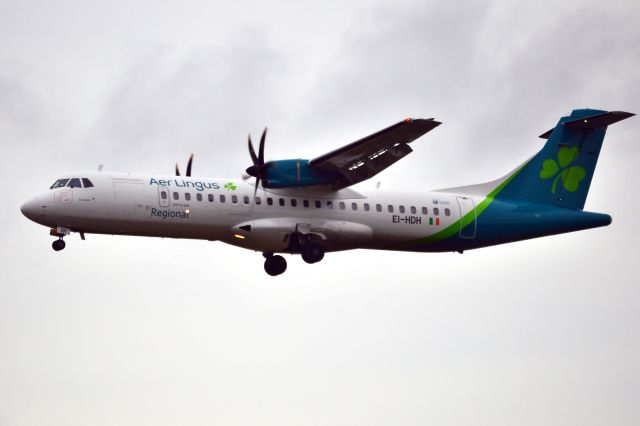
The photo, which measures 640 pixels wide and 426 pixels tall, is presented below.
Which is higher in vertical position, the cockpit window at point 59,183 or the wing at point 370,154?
the wing at point 370,154

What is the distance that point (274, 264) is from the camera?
115 feet

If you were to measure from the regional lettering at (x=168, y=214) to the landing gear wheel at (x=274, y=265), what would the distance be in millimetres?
3840

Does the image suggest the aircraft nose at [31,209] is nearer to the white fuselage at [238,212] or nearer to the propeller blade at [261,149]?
the white fuselage at [238,212]

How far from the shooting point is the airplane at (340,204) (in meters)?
31.5

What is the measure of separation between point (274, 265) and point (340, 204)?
2835 mm

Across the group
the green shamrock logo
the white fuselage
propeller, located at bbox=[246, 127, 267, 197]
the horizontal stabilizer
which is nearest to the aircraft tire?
the white fuselage

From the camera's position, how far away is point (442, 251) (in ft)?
116

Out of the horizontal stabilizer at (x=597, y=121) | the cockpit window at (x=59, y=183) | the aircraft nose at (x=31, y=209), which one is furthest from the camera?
the horizontal stabilizer at (x=597, y=121)

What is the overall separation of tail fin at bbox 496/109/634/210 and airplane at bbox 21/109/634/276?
31 mm

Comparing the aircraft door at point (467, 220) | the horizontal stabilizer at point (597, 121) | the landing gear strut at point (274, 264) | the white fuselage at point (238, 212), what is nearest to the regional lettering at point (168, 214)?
the white fuselage at point (238, 212)

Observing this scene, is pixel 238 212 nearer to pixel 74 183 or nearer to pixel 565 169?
pixel 74 183

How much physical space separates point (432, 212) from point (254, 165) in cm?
554

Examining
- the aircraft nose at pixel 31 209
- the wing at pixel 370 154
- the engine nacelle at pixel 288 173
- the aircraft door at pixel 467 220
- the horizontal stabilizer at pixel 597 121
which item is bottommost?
the aircraft nose at pixel 31 209

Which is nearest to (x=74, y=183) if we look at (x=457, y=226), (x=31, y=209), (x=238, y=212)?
(x=31, y=209)
